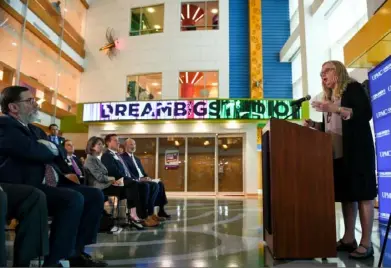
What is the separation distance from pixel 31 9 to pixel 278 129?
36.1ft

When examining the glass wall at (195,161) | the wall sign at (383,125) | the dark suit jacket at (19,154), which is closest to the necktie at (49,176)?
the dark suit jacket at (19,154)

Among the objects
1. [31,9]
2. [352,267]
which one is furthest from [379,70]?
[31,9]

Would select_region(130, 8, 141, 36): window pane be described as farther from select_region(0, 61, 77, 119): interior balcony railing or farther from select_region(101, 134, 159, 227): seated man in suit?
select_region(101, 134, 159, 227): seated man in suit

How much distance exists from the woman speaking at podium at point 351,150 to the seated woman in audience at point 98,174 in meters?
2.38

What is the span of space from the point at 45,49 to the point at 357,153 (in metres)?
12.4

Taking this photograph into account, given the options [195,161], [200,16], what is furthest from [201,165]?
[200,16]

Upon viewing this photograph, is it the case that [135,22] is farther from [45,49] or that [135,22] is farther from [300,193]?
[300,193]

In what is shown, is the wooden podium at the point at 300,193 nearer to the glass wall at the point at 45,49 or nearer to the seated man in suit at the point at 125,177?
the seated man in suit at the point at 125,177

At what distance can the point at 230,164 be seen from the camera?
1128 cm

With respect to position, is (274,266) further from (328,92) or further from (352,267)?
(328,92)

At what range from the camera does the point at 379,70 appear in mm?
4160

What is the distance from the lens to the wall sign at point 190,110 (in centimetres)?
1040

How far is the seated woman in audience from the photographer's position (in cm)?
369

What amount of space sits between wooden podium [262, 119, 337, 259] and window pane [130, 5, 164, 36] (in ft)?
39.1
